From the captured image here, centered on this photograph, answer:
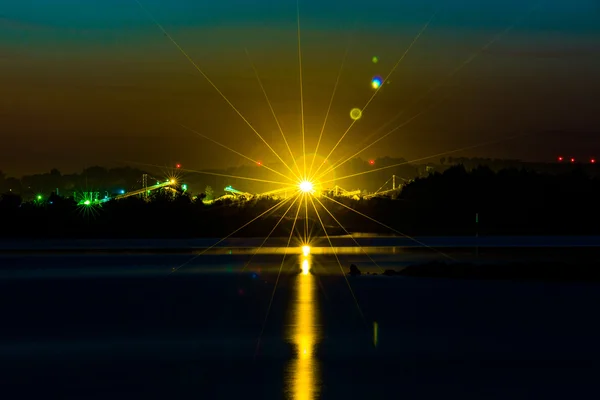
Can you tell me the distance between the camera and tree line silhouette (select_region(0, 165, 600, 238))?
82188 millimetres

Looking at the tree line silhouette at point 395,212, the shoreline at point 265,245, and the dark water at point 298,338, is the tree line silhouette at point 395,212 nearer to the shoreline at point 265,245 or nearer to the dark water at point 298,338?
the shoreline at point 265,245

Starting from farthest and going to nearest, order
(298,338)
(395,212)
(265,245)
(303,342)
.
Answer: (395,212), (265,245), (298,338), (303,342)

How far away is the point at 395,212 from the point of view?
96.6 meters

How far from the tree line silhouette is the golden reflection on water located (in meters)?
52.3

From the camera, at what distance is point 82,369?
13.8 metres

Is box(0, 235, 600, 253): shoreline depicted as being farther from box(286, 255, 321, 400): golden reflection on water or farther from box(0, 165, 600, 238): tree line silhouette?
box(286, 255, 321, 400): golden reflection on water

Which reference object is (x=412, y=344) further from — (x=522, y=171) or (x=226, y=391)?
(x=522, y=171)

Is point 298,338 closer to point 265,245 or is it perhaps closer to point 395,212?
point 265,245

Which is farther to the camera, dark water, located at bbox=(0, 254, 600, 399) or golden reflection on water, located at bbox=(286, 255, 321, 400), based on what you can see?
dark water, located at bbox=(0, 254, 600, 399)

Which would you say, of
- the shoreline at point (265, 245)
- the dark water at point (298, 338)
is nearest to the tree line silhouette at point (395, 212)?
the shoreline at point (265, 245)

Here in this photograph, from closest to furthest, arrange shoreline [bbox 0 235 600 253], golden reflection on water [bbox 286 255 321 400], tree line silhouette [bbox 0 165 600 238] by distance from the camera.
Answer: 1. golden reflection on water [bbox 286 255 321 400]
2. shoreline [bbox 0 235 600 253]
3. tree line silhouette [bbox 0 165 600 238]

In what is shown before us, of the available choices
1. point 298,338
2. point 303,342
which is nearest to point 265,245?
point 298,338

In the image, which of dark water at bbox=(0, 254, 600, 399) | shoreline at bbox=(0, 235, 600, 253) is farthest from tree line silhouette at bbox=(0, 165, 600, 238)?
dark water at bbox=(0, 254, 600, 399)

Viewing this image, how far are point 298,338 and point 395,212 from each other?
263ft
